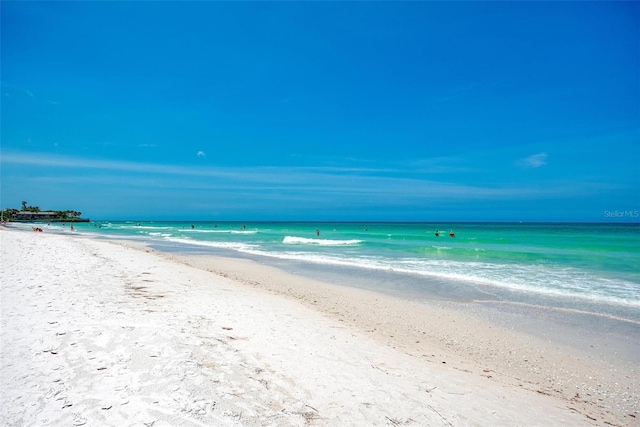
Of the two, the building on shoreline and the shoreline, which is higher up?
the building on shoreline

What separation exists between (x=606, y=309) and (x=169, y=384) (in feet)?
35.7

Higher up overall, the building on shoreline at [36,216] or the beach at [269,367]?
the building on shoreline at [36,216]

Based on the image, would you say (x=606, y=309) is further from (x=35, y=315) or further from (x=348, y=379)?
(x=35, y=315)

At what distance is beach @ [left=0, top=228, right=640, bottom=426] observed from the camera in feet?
10.6

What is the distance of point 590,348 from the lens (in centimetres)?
625

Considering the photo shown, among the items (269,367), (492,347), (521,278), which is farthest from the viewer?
(521,278)

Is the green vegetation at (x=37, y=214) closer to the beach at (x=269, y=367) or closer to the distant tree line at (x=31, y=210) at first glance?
the distant tree line at (x=31, y=210)

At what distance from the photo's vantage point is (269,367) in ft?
13.7

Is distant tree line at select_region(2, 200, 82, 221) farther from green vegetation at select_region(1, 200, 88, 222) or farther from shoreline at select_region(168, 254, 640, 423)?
shoreline at select_region(168, 254, 640, 423)

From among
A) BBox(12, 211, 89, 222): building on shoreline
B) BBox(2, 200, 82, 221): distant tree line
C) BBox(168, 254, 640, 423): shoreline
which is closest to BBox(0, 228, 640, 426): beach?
BBox(168, 254, 640, 423): shoreline

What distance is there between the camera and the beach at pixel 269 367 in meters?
3.22

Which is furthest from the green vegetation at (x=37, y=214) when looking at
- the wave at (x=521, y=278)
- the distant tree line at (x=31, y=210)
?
the wave at (x=521, y=278)

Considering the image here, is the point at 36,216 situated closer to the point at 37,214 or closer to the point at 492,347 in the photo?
the point at 37,214

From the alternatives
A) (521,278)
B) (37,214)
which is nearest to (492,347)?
(521,278)
